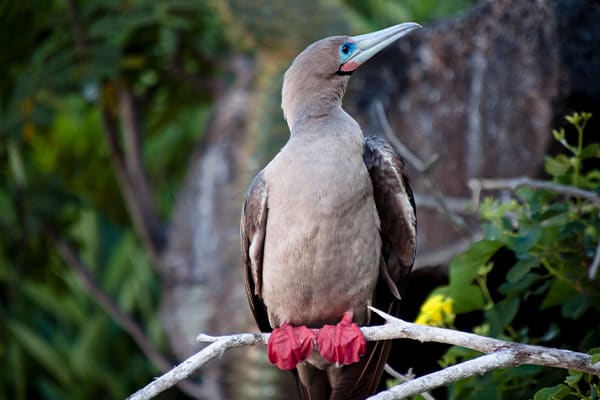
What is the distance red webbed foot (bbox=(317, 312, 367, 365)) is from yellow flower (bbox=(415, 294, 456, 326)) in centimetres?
29

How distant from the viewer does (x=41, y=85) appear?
6535 mm

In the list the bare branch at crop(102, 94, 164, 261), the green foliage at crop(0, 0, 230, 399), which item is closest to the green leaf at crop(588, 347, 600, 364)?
the green foliage at crop(0, 0, 230, 399)

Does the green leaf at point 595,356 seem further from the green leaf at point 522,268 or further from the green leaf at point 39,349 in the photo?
the green leaf at point 39,349

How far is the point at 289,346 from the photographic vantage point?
12.6 ft

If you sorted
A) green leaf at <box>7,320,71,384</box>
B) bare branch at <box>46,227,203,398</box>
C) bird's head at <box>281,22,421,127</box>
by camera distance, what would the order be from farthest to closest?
1. green leaf at <box>7,320,71,384</box>
2. bare branch at <box>46,227,203,398</box>
3. bird's head at <box>281,22,421,127</box>

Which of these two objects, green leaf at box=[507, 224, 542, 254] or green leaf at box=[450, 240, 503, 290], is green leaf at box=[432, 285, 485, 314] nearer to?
green leaf at box=[450, 240, 503, 290]

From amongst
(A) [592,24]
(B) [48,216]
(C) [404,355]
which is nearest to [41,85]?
(B) [48,216]

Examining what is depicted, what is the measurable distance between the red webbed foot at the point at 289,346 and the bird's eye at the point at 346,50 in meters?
1.22

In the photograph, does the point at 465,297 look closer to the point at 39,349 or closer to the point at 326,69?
the point at 326,69

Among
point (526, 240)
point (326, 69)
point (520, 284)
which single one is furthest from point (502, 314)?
point (326, 69)

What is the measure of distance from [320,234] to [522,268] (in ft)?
2.62

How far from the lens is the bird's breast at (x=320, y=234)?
3748 mm

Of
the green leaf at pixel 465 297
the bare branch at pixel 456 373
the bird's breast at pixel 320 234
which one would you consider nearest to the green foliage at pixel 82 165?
the bird's breast at pixel 320 234

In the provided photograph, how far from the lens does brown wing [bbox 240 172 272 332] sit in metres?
3.97
